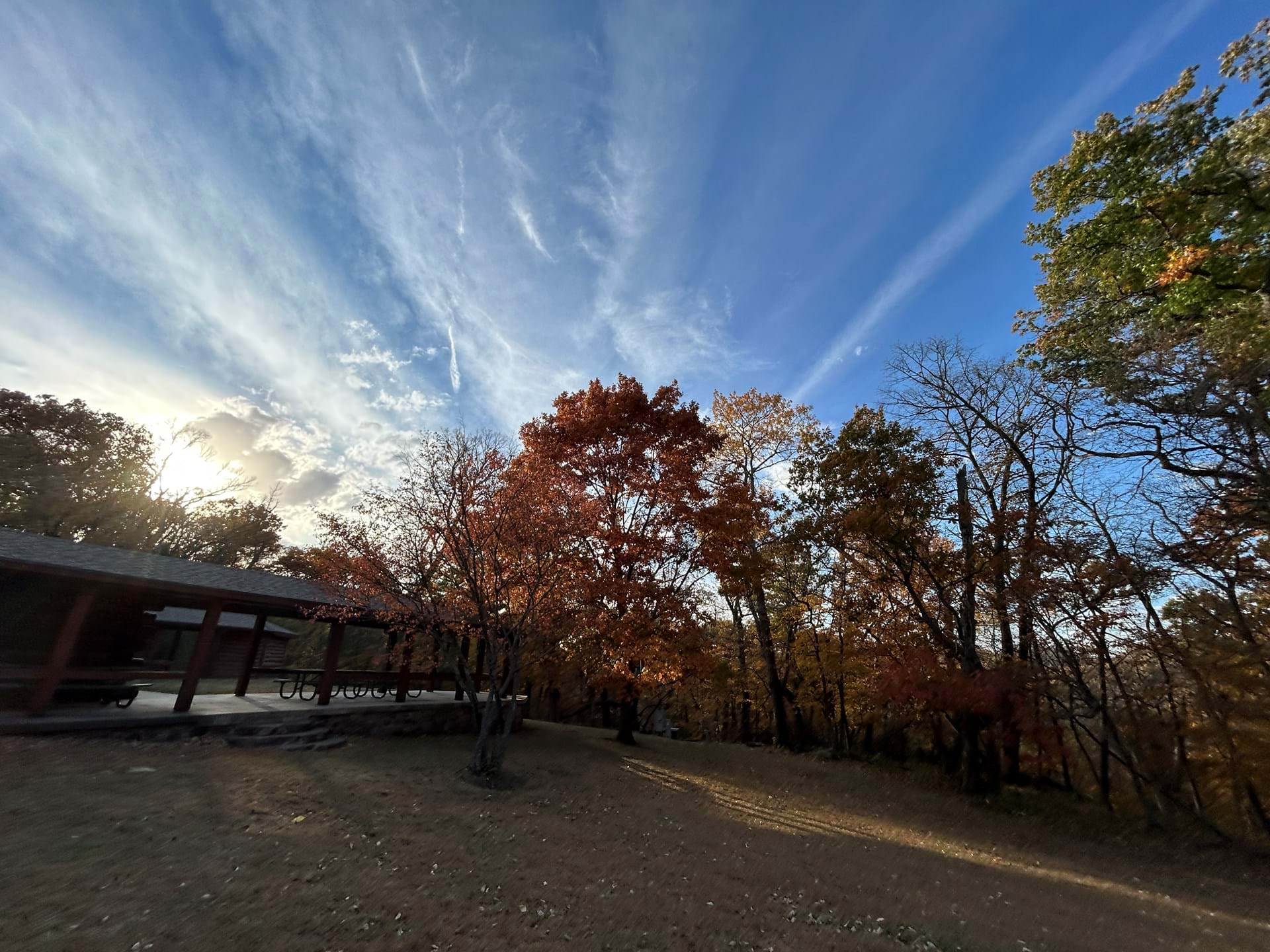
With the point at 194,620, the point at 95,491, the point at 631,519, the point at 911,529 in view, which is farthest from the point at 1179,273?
the point at 95,491

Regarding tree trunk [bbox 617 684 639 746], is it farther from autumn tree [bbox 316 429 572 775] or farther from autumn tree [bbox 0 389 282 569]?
autumn tree [bbox 0 389 282 569]

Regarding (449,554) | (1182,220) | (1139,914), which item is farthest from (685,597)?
(1182,220)

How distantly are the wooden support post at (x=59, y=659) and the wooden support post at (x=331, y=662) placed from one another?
4.80m

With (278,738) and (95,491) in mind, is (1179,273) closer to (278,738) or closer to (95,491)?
(278,738)

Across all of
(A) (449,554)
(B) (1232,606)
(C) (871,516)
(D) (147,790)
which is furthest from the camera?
(C) (871,516)

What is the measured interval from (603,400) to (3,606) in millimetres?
15001

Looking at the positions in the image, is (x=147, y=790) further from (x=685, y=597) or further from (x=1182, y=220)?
(x=1182, y=220)

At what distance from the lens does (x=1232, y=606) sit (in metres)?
10.8

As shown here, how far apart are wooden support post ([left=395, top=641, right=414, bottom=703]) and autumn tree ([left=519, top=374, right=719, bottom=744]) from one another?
16.9 feet

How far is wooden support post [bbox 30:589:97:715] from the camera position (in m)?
9.48

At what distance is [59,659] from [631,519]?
39.6ft

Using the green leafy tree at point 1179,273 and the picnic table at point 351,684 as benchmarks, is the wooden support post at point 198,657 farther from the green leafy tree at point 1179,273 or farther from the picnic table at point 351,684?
the green leafy tree at point 1179,273

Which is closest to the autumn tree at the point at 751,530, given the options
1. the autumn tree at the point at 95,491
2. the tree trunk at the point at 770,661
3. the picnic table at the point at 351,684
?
the tree trunk at the point at 770,661

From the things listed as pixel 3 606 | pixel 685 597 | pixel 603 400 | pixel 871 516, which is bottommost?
pixel 3 606
